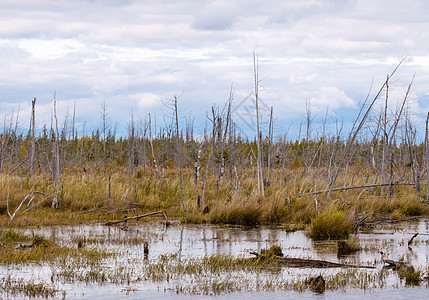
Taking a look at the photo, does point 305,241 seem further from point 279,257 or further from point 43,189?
point 43,189

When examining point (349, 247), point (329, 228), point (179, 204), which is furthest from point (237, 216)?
point (349, 247)

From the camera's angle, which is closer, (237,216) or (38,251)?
(38,251)

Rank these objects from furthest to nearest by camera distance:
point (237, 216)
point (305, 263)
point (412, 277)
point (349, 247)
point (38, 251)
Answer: point (237, 216), point (349, 247), point (38, 251), point (305, 263), point (412, 277)

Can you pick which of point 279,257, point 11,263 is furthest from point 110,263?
point 279,257

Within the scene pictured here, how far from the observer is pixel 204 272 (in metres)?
10.7

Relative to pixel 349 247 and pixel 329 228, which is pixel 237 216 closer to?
pixel 329 228

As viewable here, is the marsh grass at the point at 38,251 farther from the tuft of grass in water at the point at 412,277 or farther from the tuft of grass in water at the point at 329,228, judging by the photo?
the tuft of grass in water at the point at 329,228

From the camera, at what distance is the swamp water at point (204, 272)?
926 centimetres

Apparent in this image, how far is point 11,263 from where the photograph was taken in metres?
11.2

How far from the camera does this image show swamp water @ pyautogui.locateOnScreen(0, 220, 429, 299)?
30.4 ft

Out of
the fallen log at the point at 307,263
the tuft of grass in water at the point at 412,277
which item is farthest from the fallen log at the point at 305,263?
the tuft of grass in water at the point at 412,277

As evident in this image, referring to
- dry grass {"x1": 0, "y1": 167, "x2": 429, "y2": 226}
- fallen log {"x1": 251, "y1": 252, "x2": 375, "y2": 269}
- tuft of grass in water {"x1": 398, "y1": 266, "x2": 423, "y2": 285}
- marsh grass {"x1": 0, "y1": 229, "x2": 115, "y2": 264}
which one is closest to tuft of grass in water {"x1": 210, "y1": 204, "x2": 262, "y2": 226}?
dry grass {"x1": 0, "y1": 167, "x2": 429, "y2": 226}

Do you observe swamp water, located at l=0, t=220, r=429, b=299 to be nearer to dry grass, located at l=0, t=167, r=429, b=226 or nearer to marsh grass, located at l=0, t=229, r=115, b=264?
marsh grass, located at l=0, t=229, r=115, b=264

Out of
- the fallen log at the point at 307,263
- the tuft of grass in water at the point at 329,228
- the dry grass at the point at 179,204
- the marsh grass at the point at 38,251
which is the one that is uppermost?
the dry grass at the point at 179,204
